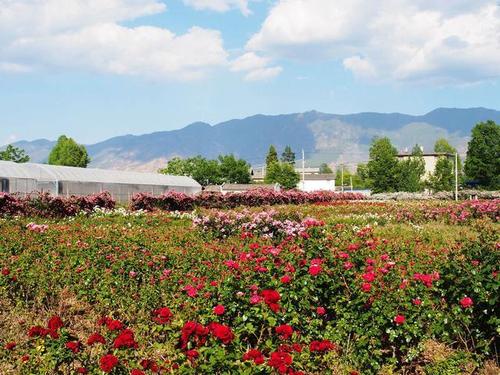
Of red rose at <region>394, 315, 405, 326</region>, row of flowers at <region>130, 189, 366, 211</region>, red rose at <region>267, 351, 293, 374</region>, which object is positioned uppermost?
red rose at <region>267, 351, 293, 374</region>

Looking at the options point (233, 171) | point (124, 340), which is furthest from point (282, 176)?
point (124, 340)

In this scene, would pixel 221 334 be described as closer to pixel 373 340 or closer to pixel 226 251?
pixel 373 340

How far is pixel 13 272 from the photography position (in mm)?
7445

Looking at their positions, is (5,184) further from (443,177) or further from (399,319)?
(443,177)

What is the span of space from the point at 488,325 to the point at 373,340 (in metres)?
1.13

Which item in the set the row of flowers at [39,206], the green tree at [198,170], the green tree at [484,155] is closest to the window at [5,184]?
the row of flowers at [39,206]

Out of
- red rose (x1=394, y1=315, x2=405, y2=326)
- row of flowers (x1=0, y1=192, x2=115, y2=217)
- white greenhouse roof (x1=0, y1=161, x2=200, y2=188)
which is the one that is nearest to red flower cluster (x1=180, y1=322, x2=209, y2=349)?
red rose (x1=394, y1=315, x2=405, y2=326)

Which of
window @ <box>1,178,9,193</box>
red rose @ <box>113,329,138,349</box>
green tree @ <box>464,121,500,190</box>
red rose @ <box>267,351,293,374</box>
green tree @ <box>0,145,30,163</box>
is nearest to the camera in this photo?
red rose @ <box>267,351,293,374</box>

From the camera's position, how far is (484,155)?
238ft

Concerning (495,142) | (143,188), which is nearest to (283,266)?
(143,188)

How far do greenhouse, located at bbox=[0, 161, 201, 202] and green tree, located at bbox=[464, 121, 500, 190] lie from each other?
39945 millimetres

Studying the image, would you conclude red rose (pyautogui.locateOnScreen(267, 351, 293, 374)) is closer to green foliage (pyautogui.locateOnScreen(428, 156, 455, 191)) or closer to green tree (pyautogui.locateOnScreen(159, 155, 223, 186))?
green foliage (pyautogui.locateOnScreen(428, 156, 455, 191))

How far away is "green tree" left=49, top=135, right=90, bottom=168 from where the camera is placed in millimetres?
91581

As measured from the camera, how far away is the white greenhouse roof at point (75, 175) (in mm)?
34719
